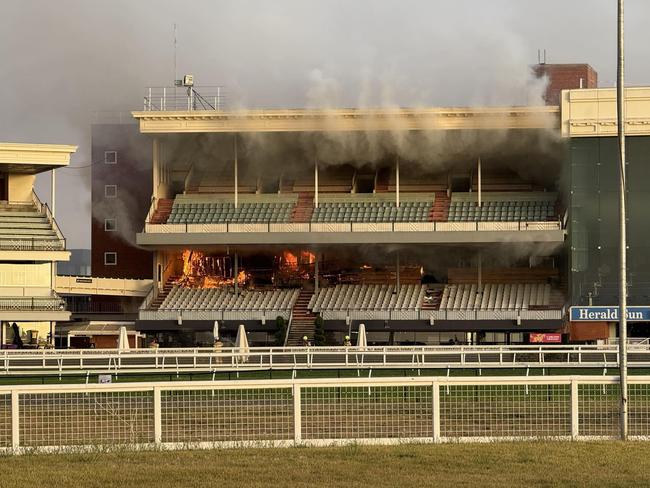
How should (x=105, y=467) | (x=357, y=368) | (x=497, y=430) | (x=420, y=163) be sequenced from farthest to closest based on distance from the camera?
(x=420, y=163), (x=357, y=368), (x=497, y=430), (x=105, y=467)

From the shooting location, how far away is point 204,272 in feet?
233

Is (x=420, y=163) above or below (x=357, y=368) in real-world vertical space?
above

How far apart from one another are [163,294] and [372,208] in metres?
9.78

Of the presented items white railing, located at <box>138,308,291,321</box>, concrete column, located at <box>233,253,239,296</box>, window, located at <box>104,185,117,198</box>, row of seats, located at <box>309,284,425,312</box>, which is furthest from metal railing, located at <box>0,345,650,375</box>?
window, located at <box>104,185,117,198</box>

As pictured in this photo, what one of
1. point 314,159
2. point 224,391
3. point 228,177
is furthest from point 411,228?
point 224,391

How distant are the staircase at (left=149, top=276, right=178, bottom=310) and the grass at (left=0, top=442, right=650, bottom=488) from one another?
161 feet

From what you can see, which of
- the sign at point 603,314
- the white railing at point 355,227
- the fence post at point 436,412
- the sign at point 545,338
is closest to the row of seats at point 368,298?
the white railing at point 355,227

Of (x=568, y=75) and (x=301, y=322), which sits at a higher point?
(x=568, y=75)

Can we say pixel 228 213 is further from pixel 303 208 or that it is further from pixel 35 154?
pixel 35 154

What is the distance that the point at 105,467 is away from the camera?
17.9m

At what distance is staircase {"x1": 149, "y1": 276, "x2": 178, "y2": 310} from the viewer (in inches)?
2687

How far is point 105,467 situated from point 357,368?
71.9 ft

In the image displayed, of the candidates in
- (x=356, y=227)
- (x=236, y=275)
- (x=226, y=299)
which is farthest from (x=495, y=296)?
(x=236, y=275)

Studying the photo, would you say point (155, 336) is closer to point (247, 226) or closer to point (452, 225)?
point (247, 226)
